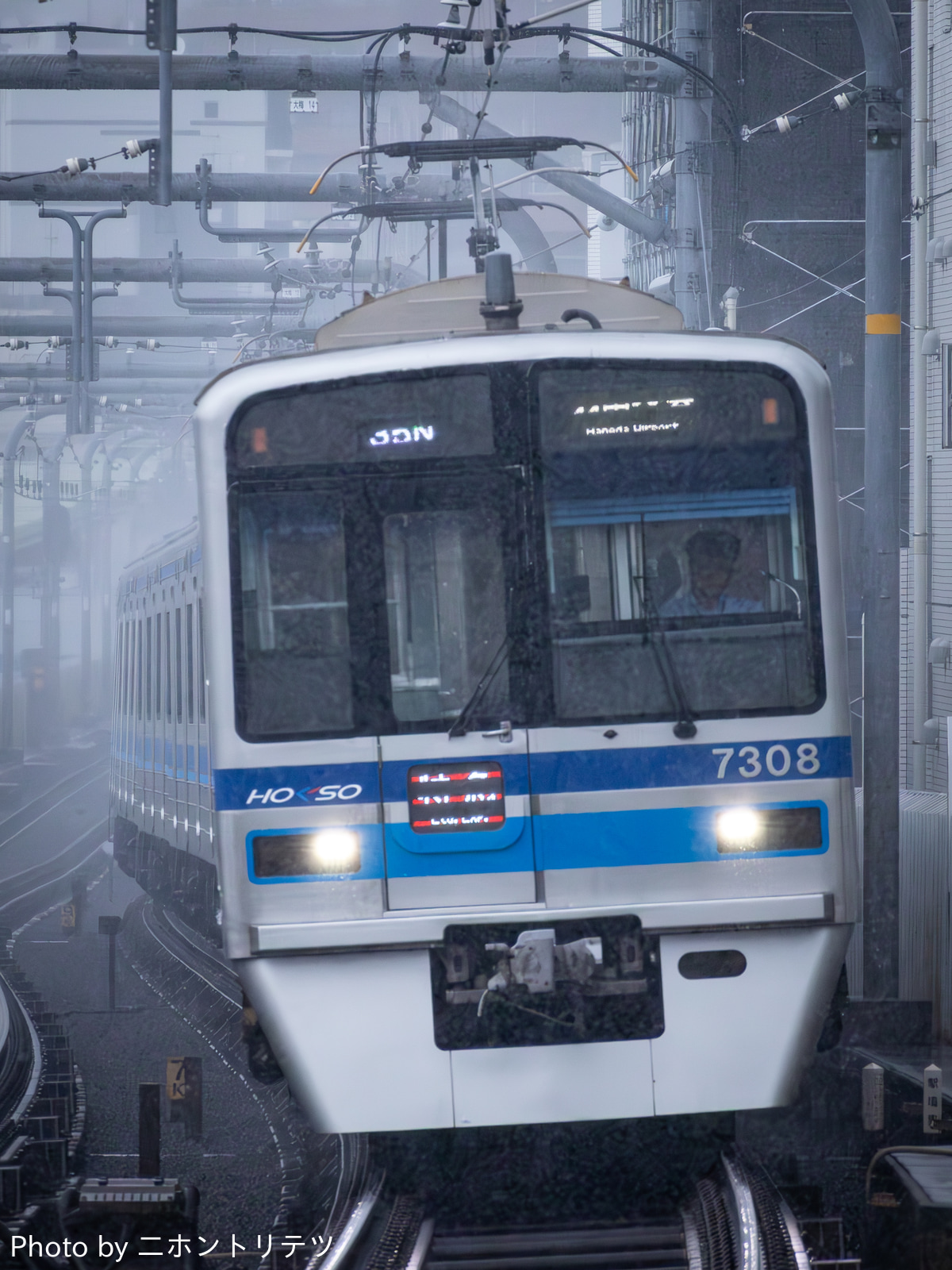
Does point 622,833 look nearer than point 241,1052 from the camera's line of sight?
Yes

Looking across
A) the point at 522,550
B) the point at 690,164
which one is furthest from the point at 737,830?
the point at 690,164

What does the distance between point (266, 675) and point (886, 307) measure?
4.61 m

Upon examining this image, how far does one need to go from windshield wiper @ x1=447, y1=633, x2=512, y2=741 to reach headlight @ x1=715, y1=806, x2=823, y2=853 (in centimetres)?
90

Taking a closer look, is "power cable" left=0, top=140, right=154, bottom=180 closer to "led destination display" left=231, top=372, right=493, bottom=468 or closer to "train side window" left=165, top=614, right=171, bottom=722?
"train side window" left=165, top=614, right=171, bottom=722

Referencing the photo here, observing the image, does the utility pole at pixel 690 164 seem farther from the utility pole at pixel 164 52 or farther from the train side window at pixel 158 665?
the train side window at pixel 158 665

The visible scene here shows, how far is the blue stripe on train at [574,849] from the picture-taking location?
5305 mm

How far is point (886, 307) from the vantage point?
8477 mm

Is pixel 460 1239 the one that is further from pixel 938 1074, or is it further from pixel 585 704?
pixel 938 1074

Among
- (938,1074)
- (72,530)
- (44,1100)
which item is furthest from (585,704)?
(72,530)

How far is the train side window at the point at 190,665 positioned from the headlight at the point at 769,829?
704 centimetres

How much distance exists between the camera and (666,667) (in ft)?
17.6

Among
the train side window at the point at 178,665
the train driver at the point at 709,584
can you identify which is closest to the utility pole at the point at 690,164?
the train side window at the point at 178,665

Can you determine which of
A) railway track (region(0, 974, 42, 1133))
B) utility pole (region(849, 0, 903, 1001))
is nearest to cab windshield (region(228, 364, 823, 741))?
utility pole (region(849, 0, 903, 1001))

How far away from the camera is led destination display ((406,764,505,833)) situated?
5.32 metres
